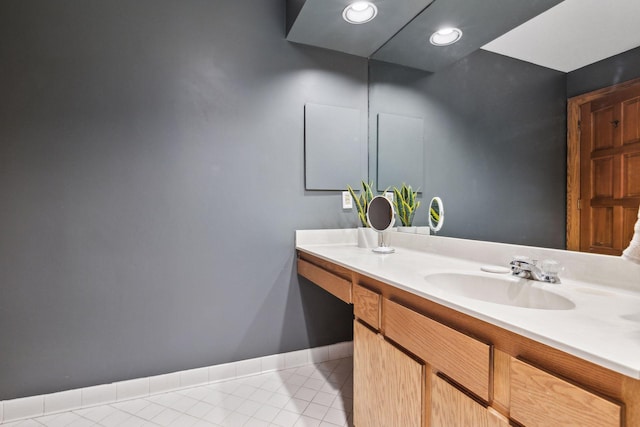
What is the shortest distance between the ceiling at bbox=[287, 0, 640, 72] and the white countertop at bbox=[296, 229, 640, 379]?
2.10ft

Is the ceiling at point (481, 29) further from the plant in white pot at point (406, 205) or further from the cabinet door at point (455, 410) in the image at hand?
the cabinet door at point (455, 410)

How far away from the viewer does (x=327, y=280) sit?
60.2 inches

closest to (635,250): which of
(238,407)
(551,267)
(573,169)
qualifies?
(551,267)

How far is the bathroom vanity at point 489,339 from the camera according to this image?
1.68ft

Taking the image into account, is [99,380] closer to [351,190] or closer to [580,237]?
[351,190]

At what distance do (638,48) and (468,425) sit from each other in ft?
3.55

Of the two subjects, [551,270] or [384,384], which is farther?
[384,384]

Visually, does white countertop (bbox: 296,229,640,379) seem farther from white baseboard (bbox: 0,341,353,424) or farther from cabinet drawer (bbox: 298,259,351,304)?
white baseboard (bbox: 0,341,353,424)

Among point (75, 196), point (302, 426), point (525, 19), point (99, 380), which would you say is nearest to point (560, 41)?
point (525, 19)

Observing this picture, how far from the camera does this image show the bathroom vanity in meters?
0.51

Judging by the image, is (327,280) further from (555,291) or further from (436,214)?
(555,291)

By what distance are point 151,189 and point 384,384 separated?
1.47 m

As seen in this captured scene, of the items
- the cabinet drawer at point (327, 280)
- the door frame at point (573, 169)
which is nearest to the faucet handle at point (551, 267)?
the door frame at point (573, 169)

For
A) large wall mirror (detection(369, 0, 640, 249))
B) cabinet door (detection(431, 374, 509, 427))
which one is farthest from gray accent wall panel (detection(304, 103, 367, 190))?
cabinet door (detection(431, 374, 509, 427))
